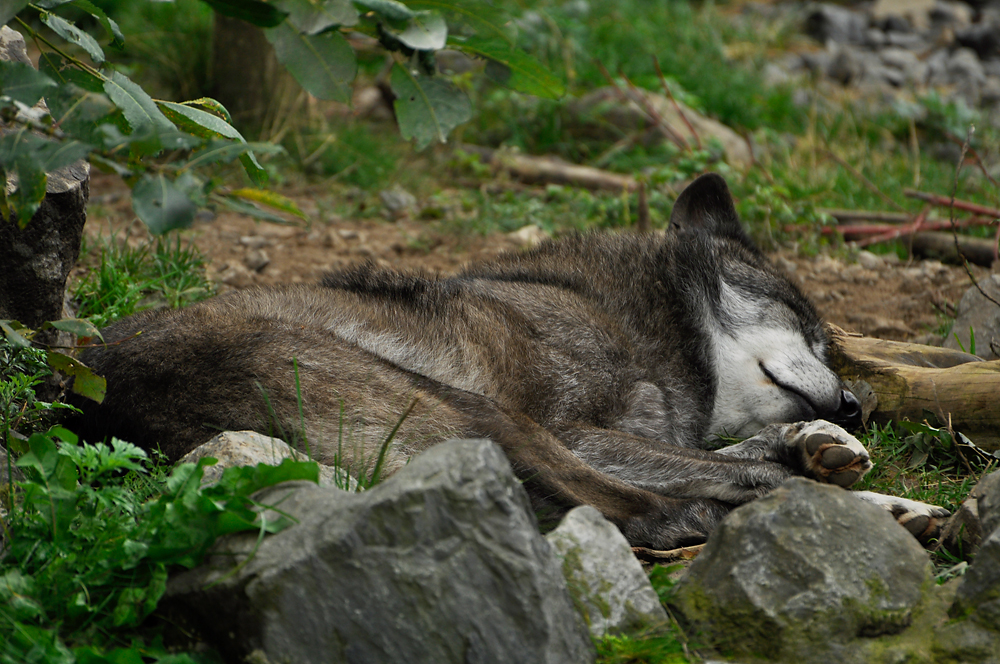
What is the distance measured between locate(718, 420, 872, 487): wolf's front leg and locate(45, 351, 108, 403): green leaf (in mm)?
2414

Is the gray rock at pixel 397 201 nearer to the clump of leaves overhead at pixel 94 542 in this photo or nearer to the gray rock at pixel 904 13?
the clump of leaves overhead at pixel 94 542

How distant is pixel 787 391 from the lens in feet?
13.1

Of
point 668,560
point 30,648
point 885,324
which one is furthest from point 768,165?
point 30,648

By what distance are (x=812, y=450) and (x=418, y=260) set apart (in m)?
3.52

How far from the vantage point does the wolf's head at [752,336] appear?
393 centimetres

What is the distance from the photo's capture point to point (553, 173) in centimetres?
792

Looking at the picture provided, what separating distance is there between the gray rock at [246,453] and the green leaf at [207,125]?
78cm

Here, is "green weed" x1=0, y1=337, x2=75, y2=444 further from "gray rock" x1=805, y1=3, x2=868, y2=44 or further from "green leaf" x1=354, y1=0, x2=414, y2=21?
"gray rock" x1=805, y1=3, x2=868, y2=44

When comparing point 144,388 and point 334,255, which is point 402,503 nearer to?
point 144,388

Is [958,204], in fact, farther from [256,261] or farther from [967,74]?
[967,74]

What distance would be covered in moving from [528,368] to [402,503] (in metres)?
1.72

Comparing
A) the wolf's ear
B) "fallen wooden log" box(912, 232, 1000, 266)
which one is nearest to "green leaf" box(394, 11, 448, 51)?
the wolf's ear

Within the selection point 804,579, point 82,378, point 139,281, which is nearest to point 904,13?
point 139,281

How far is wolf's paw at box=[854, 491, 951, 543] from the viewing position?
9.64 feet
